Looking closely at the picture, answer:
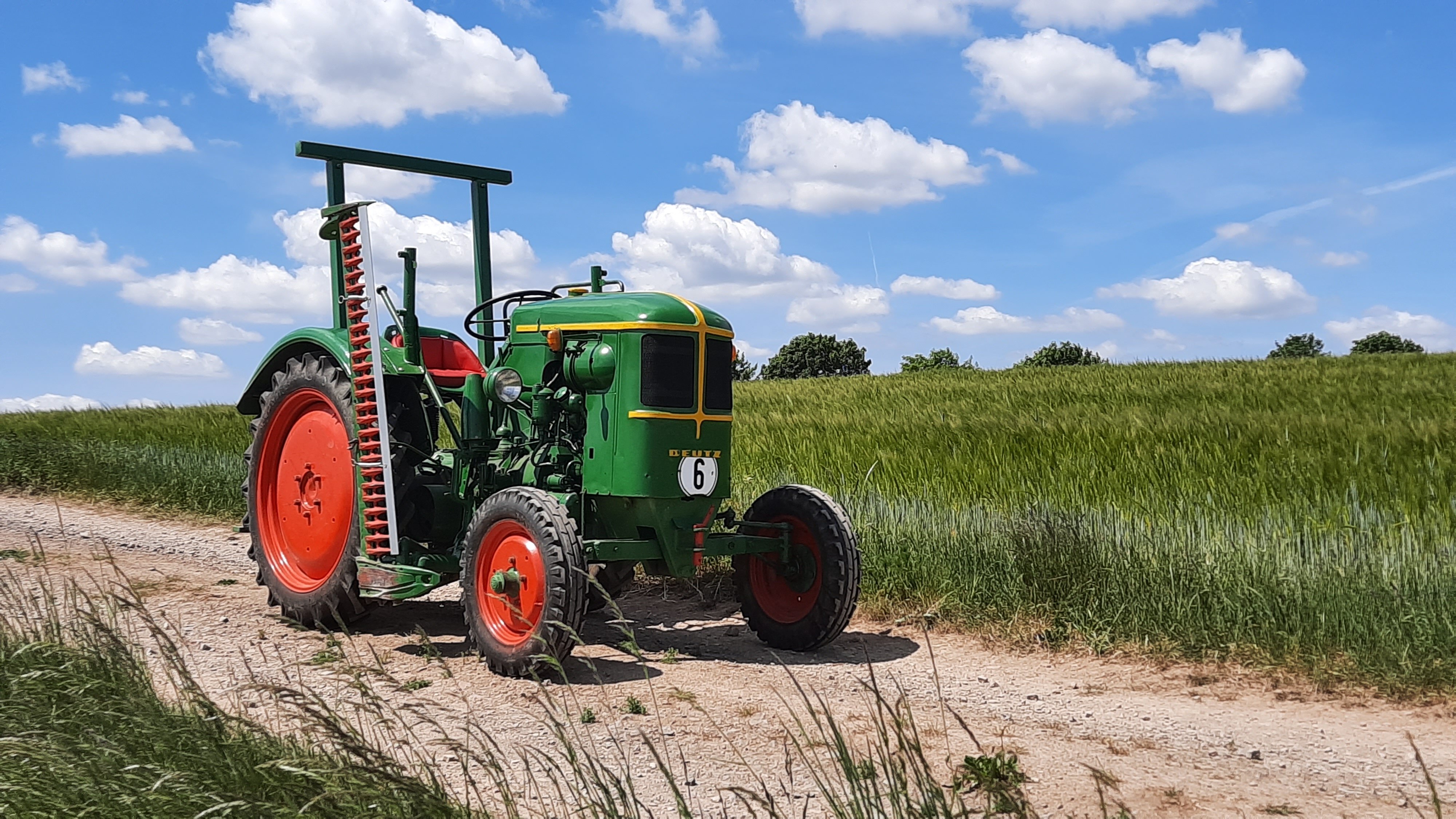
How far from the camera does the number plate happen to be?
5.86 m

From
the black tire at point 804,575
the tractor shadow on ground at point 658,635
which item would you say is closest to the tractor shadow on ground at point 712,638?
the tractor shadow on ground at point 658,635

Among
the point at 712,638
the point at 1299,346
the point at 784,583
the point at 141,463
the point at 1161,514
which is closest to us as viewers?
the point at 784,583

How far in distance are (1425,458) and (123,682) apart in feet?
26.8

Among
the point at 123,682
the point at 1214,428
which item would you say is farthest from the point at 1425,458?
the point at 123,682

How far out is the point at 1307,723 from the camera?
198 inches

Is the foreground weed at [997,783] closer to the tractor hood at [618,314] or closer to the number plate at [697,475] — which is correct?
the number plate at [697,475]

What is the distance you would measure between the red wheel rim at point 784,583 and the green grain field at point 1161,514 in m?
0.94

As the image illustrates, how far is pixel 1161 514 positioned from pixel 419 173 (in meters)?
5.33

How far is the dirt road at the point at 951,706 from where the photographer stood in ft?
13.3

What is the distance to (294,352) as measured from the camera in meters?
7.47

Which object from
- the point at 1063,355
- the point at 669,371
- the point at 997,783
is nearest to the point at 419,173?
the point at 669,371

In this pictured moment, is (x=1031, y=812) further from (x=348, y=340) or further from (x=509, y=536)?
(x=348, y=340)

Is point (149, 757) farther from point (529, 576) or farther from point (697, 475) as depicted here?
point (697, 475)

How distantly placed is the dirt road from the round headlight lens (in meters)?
1.40
